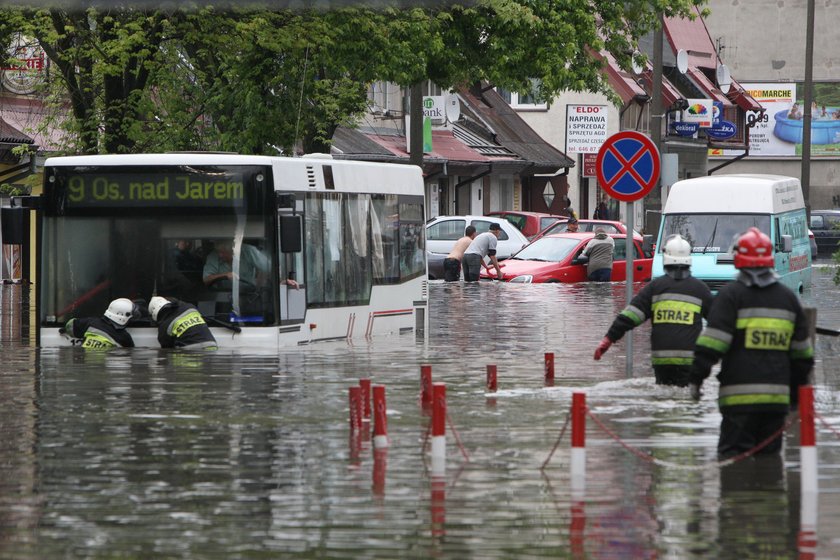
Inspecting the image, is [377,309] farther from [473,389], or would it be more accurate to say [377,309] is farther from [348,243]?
[473,389]

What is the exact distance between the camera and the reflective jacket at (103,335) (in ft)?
60.1

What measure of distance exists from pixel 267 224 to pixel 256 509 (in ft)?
30.5

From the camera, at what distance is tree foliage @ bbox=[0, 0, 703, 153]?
89.6ft

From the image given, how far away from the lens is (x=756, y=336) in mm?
10375

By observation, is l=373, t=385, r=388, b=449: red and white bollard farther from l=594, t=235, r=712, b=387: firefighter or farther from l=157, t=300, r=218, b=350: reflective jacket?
l=157, t=300, r=218, b=350: reflective jacket

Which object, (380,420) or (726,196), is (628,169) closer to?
(380,420)

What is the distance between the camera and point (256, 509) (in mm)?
9320

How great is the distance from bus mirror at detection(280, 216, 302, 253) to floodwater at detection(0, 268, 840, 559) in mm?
1083

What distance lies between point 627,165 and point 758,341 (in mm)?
6709

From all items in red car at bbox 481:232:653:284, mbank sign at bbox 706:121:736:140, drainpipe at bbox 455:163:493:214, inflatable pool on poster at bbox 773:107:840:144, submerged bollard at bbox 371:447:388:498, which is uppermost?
inflatable pool on poster at bbox 773:107:840:144

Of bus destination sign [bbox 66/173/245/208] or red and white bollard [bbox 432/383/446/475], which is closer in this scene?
red and white bollard [bbox 432/383/446/475]

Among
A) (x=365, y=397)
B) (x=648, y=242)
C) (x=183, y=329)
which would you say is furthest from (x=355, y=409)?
(x=648, y=242)

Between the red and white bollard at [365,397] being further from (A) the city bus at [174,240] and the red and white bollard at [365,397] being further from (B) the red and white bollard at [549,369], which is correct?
(A) the city bus at [174,240]

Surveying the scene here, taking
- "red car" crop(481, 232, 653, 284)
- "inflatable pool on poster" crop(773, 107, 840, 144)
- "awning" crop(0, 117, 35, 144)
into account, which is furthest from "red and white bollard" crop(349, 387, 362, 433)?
"inflatable pool on poster" crop(773, 107, 840, 144)
